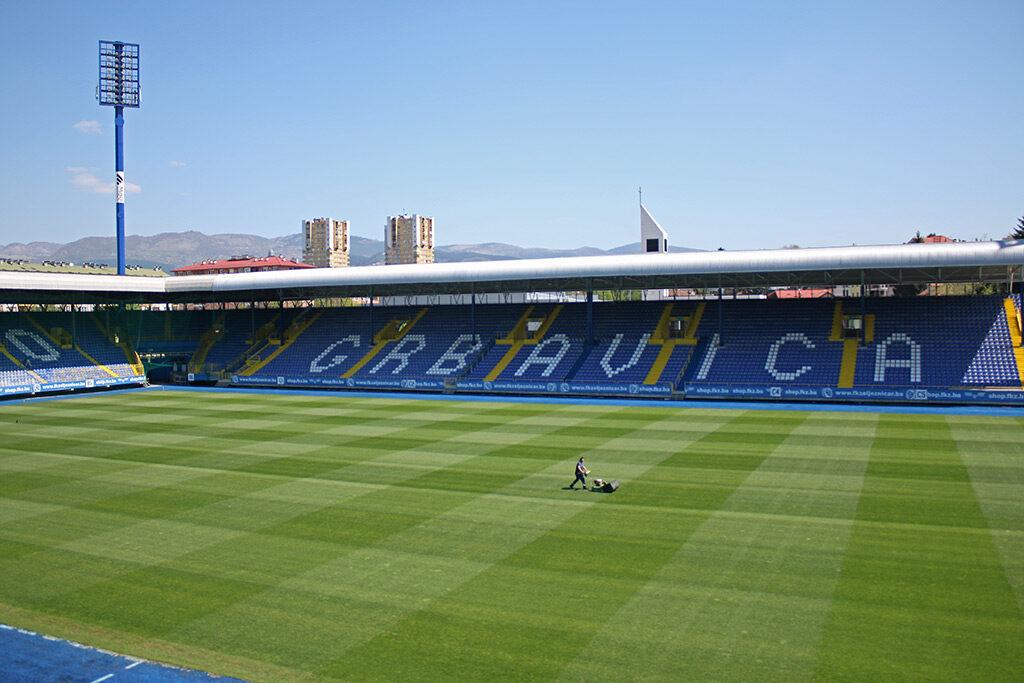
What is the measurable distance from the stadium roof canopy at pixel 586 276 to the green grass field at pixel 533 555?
10.7 meters

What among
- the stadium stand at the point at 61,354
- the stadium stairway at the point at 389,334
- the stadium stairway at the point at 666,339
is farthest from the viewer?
the stadium stairway at the point at 389,334

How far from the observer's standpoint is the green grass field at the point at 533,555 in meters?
11.8

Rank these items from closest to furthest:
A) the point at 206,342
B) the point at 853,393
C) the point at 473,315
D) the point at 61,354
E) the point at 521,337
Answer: the point at 853,393, the point at 473,315, the point at 521,337, the point at 61,354, the point at 206,342

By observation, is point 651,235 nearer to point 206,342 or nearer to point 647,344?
point 647,344

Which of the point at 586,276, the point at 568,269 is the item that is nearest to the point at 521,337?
the point at 568,269

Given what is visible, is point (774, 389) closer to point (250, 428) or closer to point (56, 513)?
point (250, 428)

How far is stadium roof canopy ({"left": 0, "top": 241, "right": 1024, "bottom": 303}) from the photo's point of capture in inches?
1503

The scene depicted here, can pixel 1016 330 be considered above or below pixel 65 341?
above

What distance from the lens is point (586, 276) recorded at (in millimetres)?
44000

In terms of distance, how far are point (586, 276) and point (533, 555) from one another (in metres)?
29.2

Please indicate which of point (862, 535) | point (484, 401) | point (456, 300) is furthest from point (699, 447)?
point (456, 300)

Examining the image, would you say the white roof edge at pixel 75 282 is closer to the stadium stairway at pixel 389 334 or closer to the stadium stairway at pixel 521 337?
the stadium stairway at pixel 389 334

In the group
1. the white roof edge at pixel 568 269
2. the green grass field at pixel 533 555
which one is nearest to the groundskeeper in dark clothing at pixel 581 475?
the green grass field at pixel 533 555

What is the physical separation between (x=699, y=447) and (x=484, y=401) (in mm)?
17314
